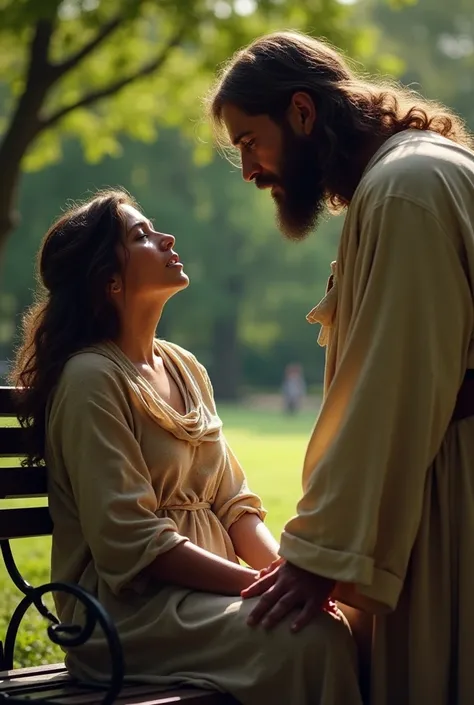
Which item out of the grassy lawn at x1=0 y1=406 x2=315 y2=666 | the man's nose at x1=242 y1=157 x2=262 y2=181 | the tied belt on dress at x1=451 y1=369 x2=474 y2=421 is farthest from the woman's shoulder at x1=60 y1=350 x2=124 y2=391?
the grassy lawn at x1=0 y1=406 x2=315 y2=666

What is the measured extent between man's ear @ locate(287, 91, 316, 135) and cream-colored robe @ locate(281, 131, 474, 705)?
46cm

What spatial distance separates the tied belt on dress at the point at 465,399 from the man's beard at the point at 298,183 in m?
0.77

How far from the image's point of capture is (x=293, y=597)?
11.1 feet

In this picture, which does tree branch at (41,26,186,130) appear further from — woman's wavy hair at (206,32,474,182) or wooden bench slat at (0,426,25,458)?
woman's wavy hair at (206,32,474,182)

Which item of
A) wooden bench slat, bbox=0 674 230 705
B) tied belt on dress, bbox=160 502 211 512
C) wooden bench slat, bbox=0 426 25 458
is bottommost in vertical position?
wooden bench slat, bbox=0 674 230 705

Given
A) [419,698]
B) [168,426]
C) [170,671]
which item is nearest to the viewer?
[419,698]

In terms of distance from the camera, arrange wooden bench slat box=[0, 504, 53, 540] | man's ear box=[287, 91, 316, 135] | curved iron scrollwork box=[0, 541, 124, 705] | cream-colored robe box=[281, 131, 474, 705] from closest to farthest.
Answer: curved iron scrollwork box=[0, 541, 124, 705], cream-colored robe box=[281, 131, 474, 705], man's ear box=[287, 91, 316, 135], wooden bench slat box=[0, 504, 53, 540]

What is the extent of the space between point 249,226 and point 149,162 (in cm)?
509

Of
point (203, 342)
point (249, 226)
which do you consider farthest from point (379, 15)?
point (203, 342)

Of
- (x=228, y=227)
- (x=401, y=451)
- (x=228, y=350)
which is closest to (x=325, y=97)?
(x=401, y=451)

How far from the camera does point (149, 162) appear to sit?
5081 cm

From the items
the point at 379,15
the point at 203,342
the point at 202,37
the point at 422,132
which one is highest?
the point at 379,15

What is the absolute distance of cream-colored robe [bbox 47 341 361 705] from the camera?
133 inches

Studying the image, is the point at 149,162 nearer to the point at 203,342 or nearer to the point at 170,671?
the point at 203,342
